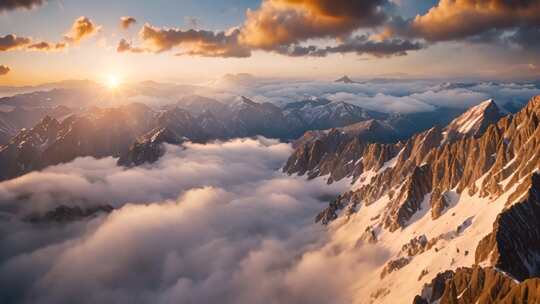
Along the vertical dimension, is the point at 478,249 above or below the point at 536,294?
below

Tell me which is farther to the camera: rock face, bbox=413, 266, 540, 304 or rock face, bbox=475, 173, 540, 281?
rock face, bbox=475, 173, 540, 281

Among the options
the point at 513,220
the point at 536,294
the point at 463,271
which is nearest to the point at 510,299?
the point at 536,294

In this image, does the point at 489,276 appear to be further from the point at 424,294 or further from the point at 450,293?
the point at 424,294

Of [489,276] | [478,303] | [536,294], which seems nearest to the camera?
[536,294]

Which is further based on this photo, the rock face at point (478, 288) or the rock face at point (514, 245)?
the rock face at point (514, 245)

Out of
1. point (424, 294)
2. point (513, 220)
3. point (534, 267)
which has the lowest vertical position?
point (424, 294)

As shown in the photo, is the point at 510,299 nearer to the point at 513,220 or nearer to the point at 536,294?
the point at 536,294

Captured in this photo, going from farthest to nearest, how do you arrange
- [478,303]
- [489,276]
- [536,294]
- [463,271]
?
[463,271]
[489,276]
[478,303]
[536,294]

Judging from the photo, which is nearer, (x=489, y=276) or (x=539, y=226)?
(x=489, y=276)

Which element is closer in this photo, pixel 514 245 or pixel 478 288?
pixel 478 288

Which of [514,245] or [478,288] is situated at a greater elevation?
[514,245]
